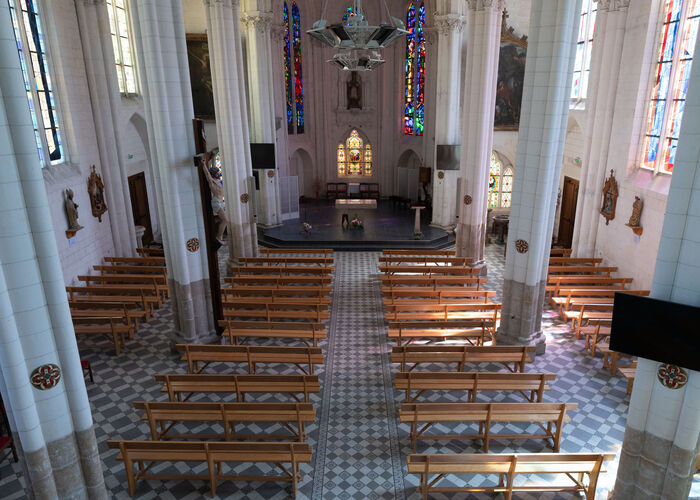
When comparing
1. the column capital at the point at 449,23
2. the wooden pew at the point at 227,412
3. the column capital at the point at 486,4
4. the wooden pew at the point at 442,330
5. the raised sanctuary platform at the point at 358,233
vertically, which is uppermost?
the column capital at the point at 449,23

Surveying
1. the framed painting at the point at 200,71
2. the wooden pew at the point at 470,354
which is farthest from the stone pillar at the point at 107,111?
the wooden pew at the point at 470,354

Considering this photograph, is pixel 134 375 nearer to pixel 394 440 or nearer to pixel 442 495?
pixel 394 440

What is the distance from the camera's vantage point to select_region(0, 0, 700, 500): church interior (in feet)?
20.0

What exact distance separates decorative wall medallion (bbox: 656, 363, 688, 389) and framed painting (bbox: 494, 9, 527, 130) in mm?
18170

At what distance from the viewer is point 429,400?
970 centimetres

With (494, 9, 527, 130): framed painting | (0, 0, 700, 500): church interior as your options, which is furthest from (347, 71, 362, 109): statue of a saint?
(494, 9, 527, 130): framed painting

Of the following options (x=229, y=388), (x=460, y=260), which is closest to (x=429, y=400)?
(x=229, y=388)

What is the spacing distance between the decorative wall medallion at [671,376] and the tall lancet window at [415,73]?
73.7 ft

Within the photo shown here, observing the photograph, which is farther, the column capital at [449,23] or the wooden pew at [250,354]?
the column capital at [449,23]

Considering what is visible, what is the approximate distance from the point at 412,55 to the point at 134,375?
22973 millimetres

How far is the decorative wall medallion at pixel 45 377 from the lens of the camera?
19.5 feet

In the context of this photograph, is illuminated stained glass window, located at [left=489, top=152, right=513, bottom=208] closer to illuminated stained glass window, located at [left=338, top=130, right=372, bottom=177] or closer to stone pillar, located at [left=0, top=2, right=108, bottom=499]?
illuminated stained glass window, located at [left=338, top=130, right=372, bottom=177]

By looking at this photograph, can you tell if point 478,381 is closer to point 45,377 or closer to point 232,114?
point 45,377

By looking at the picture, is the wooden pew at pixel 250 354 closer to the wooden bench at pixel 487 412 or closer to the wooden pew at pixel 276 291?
the wooden bench at pixel 487 412
